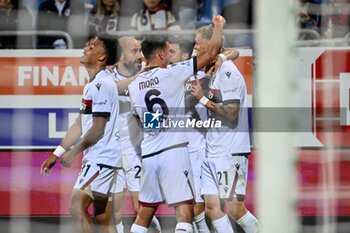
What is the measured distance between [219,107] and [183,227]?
14.8 inches

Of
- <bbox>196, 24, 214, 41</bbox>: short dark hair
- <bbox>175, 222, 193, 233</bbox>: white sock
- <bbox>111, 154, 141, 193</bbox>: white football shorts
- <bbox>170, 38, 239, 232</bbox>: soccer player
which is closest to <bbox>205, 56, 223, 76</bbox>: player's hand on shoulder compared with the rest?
<bbox>170, 38, 239, 232</bbox>: soccer player

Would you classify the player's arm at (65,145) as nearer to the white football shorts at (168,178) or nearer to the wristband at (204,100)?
the white football shorts at (168,178)

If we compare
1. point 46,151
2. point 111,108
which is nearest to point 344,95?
point 111,108

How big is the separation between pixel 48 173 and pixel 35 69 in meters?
0.31

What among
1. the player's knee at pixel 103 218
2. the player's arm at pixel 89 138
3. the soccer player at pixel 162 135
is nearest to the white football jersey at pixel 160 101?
the soccer player at pixel 162 135

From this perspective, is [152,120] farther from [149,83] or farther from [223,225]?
[223,225]

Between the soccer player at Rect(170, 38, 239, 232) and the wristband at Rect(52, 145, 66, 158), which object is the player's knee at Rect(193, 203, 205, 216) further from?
the wristband at Rect(52, 145, 66, 158)

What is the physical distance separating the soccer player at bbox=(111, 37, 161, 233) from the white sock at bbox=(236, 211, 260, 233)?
251mm

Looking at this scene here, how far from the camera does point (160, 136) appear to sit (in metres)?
2.22

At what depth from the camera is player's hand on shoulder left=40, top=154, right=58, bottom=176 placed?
2.29 metres

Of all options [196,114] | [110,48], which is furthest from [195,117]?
[110,48]

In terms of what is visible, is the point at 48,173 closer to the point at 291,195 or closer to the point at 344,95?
the point at 344,95

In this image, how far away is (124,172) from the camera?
238 cm

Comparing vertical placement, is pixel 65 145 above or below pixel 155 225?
above
